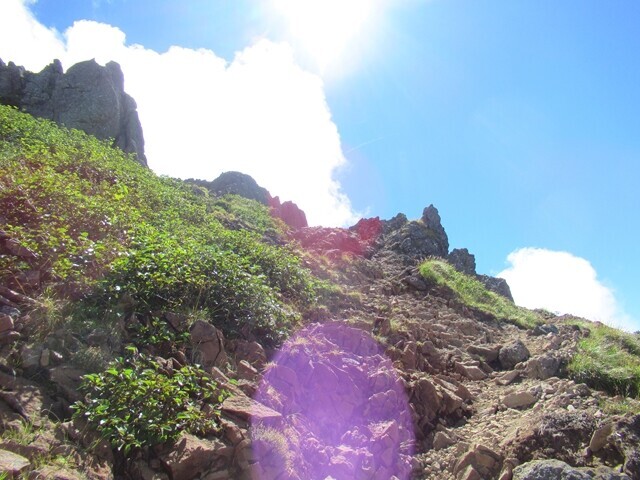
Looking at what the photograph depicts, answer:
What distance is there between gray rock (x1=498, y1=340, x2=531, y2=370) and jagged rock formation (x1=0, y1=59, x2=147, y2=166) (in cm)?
1727

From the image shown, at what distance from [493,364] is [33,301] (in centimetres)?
704

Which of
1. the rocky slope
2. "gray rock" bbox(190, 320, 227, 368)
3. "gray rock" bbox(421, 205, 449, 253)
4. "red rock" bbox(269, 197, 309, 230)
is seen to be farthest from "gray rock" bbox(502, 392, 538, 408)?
"red rock" bbox(269, 197, 309, 230)

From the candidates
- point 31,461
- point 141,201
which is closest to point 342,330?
point 31,461

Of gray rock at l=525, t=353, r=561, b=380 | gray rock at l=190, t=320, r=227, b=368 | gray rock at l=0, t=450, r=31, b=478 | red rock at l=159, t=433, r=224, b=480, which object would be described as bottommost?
gray rock at l=0, t=450, r=31, b=478

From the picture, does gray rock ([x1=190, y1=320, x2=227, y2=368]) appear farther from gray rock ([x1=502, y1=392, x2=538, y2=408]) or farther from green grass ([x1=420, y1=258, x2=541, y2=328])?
green grass ([x1=420, y1=258, x2=541, y2=328])

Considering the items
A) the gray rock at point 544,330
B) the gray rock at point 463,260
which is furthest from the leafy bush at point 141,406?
the gray rock at point 463,260

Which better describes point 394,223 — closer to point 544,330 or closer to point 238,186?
point 544,330

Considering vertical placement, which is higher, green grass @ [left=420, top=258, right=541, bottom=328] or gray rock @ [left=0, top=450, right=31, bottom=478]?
green grass @ [left=420, top=258, right=541, bottom=328]

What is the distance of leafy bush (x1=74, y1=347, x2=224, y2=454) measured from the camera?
3600 millimetres

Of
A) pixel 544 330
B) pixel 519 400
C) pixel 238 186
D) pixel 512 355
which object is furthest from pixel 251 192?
pixel 519 400

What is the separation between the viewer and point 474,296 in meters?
13.2

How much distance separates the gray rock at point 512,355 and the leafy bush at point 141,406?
5.45 meters

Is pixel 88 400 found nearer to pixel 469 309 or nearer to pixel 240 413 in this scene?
pixel 240 413

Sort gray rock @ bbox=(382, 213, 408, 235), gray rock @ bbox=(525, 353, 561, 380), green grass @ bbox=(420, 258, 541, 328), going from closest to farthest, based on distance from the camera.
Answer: gray rock @ bbox=(525, 353, 561, 380) → green grass @ bbox=(420, 258, 541, 328) → gray rock @ bbox=(382, 213, 408, 235)
